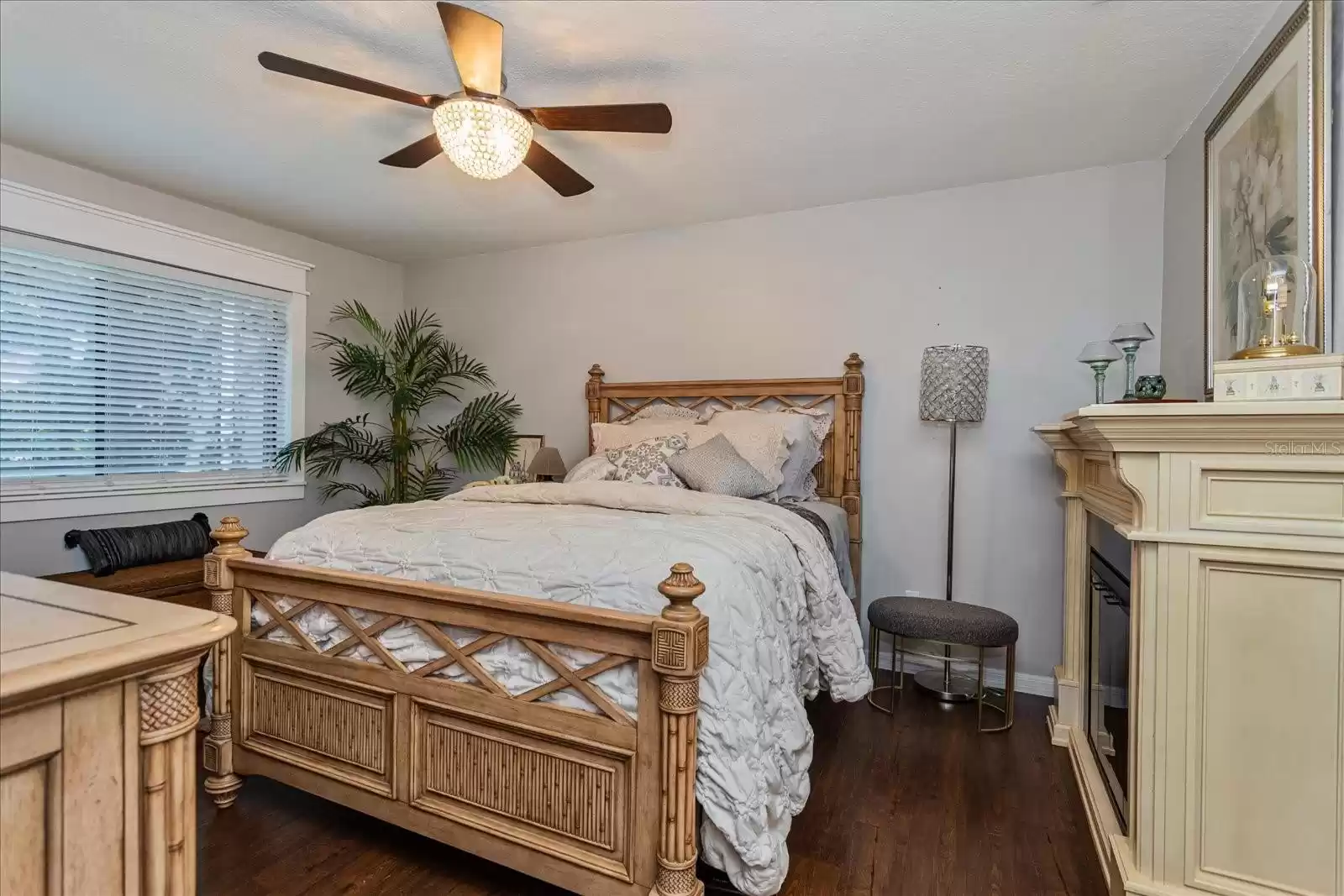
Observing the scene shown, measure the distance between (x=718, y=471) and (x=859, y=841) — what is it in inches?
57.4

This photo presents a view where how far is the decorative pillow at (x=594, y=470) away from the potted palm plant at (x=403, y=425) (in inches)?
42.2

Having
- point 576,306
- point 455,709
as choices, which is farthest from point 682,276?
point 455,709

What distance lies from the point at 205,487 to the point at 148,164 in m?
1.62

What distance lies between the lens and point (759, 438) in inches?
124

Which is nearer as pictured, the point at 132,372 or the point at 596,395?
the point at 132,372

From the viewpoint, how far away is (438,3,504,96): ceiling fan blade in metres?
1.64

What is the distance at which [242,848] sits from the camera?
5.98 feet

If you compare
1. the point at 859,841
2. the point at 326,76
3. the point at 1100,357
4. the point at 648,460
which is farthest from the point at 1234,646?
the point at 326,76

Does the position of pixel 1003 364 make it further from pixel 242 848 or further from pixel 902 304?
pixel 242 848

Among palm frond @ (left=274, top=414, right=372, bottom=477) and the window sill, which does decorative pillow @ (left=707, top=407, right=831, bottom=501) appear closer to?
palm frond @ (left=274, top=414, right=372, bottom=477)

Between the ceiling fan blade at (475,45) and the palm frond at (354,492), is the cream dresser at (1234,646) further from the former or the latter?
the palm frond at (354,492)

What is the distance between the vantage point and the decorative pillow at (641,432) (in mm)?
3234

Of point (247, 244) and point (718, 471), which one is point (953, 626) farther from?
point (247, 244)

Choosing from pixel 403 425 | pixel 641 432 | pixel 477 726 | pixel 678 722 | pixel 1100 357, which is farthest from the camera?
pixel 403 425
